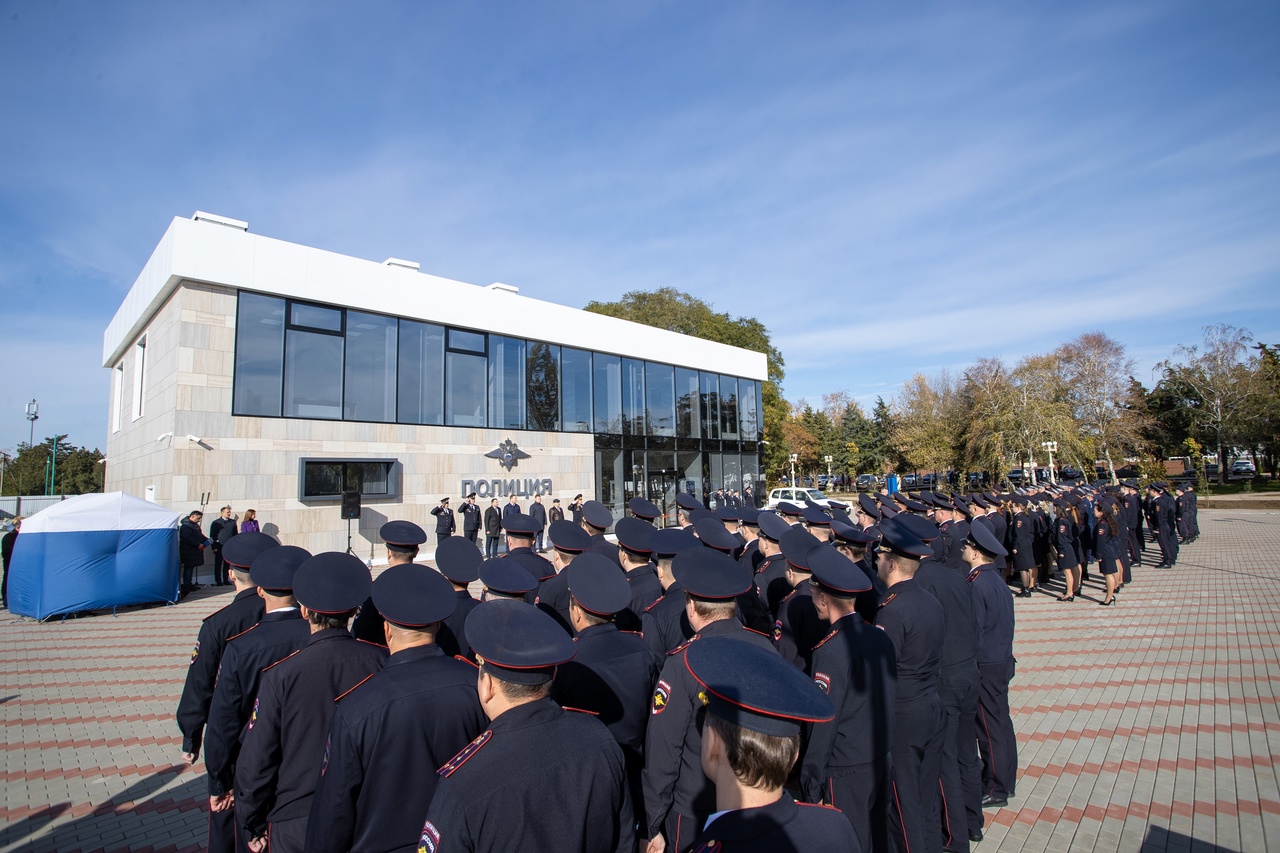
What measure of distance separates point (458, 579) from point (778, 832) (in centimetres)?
301

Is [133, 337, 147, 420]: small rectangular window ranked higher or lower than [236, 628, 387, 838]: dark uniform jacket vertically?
higher

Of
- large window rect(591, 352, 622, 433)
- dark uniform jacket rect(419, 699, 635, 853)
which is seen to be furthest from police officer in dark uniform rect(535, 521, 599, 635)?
large window rect(591, 352, 622, 433)

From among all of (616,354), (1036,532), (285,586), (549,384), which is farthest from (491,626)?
(616,354)

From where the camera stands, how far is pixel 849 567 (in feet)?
11.4

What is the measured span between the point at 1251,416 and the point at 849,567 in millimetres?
52824

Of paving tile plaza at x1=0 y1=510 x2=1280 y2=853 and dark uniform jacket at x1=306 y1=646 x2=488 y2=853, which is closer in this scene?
dark uniform jacket at x1=306 y1=646 x2=488 y2=853

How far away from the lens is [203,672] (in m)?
3.65

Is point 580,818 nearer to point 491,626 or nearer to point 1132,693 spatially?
point 491,626

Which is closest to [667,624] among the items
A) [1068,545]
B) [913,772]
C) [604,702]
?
[604,702]

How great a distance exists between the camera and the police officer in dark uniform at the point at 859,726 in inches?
122

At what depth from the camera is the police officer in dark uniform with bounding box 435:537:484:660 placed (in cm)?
380

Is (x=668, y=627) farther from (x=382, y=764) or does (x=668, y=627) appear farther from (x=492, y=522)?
(x=492, y=522)

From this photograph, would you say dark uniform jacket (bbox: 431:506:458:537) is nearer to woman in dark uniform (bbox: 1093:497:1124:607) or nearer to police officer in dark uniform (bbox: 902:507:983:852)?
woman in dark uniform (bbox: 1093:497:1124:607)

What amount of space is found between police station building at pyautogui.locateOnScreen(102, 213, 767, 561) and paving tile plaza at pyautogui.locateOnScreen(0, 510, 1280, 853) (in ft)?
19.9
